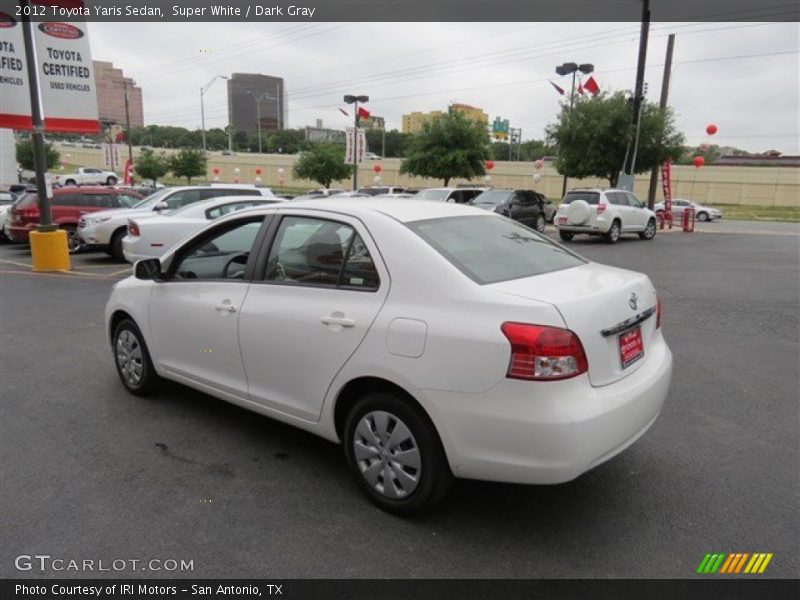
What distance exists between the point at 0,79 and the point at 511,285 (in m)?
13.3

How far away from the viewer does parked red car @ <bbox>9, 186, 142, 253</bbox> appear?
14.6 meters

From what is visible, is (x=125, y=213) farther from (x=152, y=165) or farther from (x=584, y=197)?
(x=152, y=165)

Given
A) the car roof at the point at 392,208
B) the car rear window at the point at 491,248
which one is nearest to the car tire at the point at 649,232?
the car rear window at the point at 491,248

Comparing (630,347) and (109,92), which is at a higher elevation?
(109,92)

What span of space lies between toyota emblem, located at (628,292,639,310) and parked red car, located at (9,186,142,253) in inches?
567

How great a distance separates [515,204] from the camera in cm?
2016

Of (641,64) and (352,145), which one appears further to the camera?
(352,145)

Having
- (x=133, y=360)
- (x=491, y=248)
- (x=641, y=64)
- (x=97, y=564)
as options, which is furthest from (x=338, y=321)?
(x=641, y=64)

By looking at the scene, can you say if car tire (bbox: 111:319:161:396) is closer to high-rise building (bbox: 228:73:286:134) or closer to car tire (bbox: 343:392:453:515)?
car tire (bbox: 343:392:453:515)

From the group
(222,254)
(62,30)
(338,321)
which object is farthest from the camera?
(62,30)

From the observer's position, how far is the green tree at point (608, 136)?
24312mm

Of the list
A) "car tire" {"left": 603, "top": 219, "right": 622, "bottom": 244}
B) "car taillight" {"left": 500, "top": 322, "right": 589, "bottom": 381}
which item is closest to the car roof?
"car taillight" {"left": 500, "top": 322, "right": 589, "bottom": 381}
